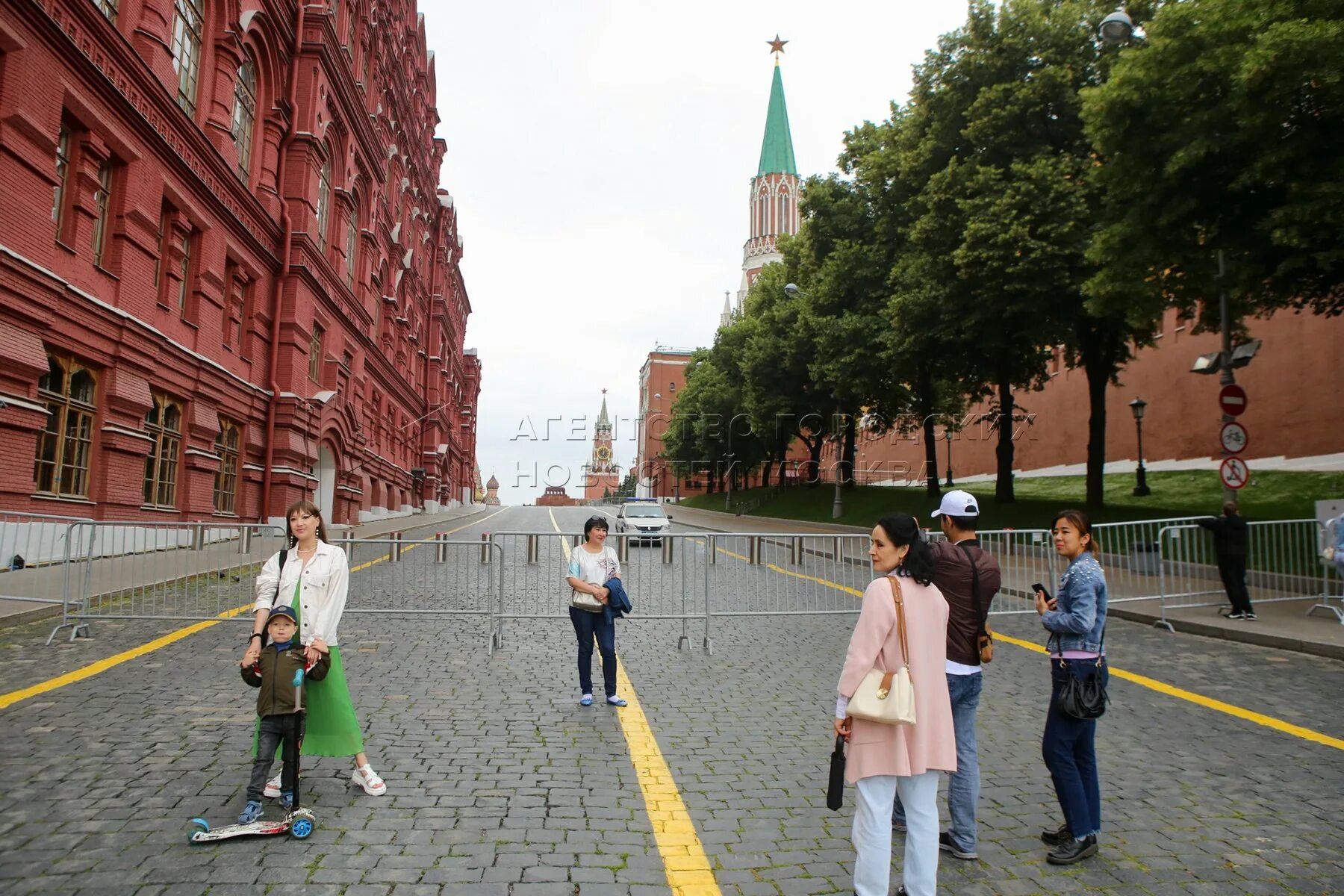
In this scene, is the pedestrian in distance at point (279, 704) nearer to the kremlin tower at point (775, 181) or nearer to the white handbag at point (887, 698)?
the white handbag at point (887, 698)

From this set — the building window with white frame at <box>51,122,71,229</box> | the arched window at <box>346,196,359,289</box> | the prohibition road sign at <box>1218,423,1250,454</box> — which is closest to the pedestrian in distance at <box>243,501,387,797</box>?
the building window with white frame at <box>51,122,71,229</box>

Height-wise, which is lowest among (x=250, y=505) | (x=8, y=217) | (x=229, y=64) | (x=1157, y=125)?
(x=250, y=505)

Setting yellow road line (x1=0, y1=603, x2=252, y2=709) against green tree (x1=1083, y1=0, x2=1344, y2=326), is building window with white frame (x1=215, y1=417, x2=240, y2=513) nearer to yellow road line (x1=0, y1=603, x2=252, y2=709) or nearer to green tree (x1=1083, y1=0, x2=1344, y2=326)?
yellow road line (x1=0, y1=603, x2=252, y2=709)

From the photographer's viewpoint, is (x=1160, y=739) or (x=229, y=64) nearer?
(x=1160, y=739)

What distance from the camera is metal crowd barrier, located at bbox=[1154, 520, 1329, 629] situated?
45.4 ft

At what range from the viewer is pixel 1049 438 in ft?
156

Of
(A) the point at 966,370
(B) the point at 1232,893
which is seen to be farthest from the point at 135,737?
(A) the point at 966,370

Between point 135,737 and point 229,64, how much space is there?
1999 centimetres

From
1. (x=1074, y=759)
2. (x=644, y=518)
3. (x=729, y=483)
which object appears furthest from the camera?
(x=729, y=483)

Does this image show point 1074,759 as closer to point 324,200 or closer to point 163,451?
point 163,451

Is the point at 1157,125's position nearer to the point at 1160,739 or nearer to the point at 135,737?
the point at 1160,739

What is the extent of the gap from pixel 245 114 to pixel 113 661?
64.8 feet

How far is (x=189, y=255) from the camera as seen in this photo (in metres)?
20.7

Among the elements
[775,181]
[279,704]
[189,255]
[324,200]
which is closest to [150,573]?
[279,704]
